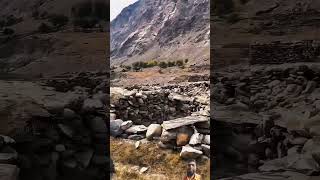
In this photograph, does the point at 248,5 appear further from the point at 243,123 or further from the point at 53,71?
the point at 53,71

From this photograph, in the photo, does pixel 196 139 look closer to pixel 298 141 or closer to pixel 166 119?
pixel 166 119

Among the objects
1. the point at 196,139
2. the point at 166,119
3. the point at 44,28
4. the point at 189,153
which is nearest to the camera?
the point at 44,28

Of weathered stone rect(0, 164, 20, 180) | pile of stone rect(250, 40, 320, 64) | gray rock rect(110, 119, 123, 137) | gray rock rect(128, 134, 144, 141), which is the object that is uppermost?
pile of stone rect(250, 40, 320, 64)

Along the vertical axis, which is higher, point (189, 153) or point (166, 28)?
point (166, 28)

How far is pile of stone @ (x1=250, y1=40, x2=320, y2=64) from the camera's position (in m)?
4.73

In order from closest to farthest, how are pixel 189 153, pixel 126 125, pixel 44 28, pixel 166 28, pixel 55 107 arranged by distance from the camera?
pixel 55 107 < pixel 44 28 < pixel 189 153 < pixel 126 125 < pixel 166 28

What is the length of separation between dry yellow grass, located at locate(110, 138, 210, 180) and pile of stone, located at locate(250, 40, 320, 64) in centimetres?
221

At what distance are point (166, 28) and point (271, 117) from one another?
32.2m

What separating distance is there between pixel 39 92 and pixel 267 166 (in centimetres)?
264

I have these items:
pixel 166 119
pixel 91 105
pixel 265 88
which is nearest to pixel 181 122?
pixel 166 119

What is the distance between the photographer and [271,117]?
Answer: 4.72 meters

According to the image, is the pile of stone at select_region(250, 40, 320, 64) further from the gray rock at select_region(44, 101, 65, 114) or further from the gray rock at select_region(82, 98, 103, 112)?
the gray rock at select_region(44, 101, 65, 114)

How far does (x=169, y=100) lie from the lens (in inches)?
363

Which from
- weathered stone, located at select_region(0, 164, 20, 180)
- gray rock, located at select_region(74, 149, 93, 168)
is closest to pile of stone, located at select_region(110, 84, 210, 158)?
gray rock, located at select_region(74, 149, 93, 168)
